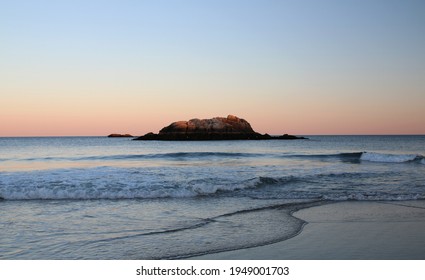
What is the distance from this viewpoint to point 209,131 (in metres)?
92.6

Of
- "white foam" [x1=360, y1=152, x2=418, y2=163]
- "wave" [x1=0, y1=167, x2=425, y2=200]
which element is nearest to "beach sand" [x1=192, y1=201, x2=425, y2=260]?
"wave" [x1=0, y1=167, x2=425, y2=200]

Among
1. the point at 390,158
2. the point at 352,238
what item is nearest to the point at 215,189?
the point at 352,238

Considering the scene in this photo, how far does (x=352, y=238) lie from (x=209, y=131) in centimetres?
8657

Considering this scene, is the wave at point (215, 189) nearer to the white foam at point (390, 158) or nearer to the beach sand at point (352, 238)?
the beach sand at point (352, 238)

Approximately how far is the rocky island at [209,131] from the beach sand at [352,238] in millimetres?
79901

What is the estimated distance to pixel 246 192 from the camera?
11961mm

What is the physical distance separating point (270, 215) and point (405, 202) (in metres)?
4.14

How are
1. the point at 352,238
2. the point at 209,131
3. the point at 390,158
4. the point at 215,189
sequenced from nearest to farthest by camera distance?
1. the point at 352,238
2. the point at 215,189
3. the point at 390,158
4. the point at 209,131

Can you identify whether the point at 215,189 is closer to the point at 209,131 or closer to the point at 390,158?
the point at 390,158

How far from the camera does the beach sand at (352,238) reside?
5348mm

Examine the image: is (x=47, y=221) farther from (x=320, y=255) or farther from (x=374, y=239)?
(x=374, y=239)
